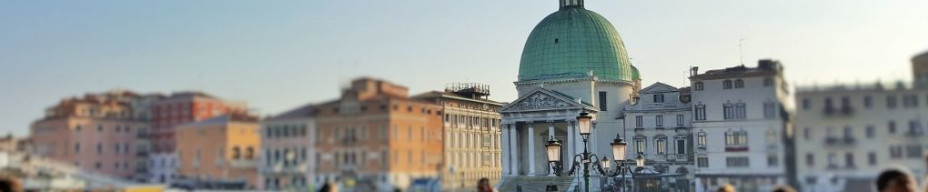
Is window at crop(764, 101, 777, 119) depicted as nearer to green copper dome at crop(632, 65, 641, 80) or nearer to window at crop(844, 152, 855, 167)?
window at crop(844, 152, 855, 167)

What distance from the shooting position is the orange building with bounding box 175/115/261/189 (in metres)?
10.3

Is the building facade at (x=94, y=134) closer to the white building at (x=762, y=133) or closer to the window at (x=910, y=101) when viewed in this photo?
the white building at (x=762, y=133)

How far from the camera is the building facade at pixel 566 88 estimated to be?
142 feet

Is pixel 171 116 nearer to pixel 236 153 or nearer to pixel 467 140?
pixel 236 153

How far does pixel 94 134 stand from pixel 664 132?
1303 inches

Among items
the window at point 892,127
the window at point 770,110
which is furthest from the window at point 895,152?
the window at point 770,110

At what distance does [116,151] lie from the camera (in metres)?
10.6

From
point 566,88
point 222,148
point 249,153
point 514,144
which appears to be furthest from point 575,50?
point 222,148

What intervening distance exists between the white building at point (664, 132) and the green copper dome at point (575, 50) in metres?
3.88

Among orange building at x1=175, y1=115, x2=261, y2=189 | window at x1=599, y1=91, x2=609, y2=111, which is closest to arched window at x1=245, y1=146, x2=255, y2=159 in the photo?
orange building at x1=175, y1=115, x2=261, y2=189

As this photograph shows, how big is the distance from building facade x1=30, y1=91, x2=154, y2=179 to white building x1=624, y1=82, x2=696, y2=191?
31294mm

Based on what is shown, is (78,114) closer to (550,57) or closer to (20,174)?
(20,174)

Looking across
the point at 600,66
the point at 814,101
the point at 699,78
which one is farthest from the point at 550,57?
the point at 814,101

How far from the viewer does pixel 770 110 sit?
10.8 metres
